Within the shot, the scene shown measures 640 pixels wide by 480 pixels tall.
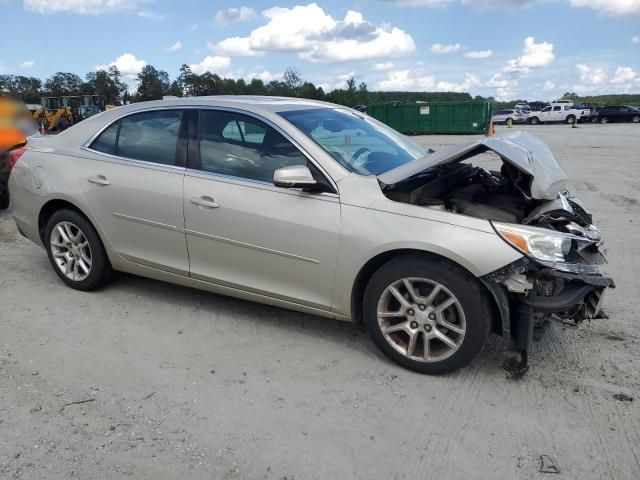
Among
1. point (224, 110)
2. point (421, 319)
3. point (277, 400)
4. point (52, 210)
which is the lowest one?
point (277, 400)

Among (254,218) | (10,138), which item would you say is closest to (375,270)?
(254,218)

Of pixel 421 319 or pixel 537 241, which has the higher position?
pixel 537 241

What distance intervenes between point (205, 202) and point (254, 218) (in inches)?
16.6

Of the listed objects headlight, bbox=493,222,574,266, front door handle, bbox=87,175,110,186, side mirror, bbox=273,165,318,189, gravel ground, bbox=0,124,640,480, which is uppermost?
side mirror, bbox=273,165,318,189

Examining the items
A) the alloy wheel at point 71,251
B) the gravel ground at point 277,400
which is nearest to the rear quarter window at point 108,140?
the alloy wheel at point 71,251

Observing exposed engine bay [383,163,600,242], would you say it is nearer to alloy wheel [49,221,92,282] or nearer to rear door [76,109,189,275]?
rear door [76,109,189,275]

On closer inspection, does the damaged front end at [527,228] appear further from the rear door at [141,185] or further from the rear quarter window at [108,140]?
the rear quarter window at [108,140]

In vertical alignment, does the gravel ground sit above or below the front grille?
below

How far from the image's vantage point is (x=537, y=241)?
3.02m

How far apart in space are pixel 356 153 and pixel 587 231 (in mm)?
1575

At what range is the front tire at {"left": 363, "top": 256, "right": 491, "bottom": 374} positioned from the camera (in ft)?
10.2

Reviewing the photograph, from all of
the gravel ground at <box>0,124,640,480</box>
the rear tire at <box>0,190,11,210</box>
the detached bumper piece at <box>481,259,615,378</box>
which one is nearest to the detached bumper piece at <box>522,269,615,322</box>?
the detached bumper piece at <box>481,259,615,378</box>

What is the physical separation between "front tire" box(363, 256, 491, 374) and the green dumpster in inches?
1205

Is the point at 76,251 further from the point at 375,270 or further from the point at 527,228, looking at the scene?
the point at 527,228
